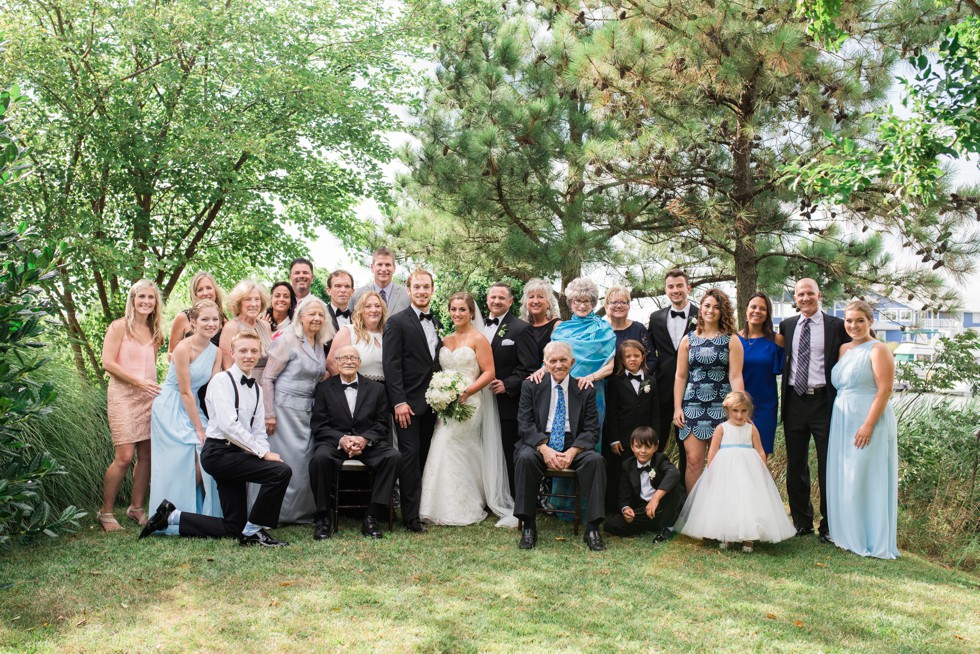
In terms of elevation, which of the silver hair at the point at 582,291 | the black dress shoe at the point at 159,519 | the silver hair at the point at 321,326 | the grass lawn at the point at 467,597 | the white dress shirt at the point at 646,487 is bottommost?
the grass lawn at the point at 467,597

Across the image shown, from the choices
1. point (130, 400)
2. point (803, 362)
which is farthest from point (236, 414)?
point (803, 362)

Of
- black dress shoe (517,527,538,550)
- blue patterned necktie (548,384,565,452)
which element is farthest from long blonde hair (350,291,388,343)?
black dress shoe (517,527,538,550)

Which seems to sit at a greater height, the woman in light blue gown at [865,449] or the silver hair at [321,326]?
the silver hair at [321,326]

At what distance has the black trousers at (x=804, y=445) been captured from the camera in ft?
19.0

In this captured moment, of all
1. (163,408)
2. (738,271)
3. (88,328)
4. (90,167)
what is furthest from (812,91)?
(88,328)

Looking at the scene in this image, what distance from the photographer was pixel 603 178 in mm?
10195

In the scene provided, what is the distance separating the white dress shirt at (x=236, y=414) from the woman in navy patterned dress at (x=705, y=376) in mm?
3011

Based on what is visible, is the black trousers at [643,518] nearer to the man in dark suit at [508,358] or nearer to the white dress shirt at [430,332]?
the man in dark suit at [508,358]

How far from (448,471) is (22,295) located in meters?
3.10

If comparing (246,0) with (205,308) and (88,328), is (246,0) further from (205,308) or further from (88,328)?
(205,308)

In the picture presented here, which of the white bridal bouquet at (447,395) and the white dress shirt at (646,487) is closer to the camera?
the white dress shirt at (646,487)

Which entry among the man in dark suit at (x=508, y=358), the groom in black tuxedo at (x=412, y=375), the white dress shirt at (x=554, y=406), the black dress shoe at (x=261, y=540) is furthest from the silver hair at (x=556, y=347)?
the black dress shoe at (x=261, y=540)

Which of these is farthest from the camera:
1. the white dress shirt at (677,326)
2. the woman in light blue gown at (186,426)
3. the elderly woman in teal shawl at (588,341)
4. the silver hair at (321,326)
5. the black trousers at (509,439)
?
the black trousers at (509,439)

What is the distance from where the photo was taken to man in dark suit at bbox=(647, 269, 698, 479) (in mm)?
6191
